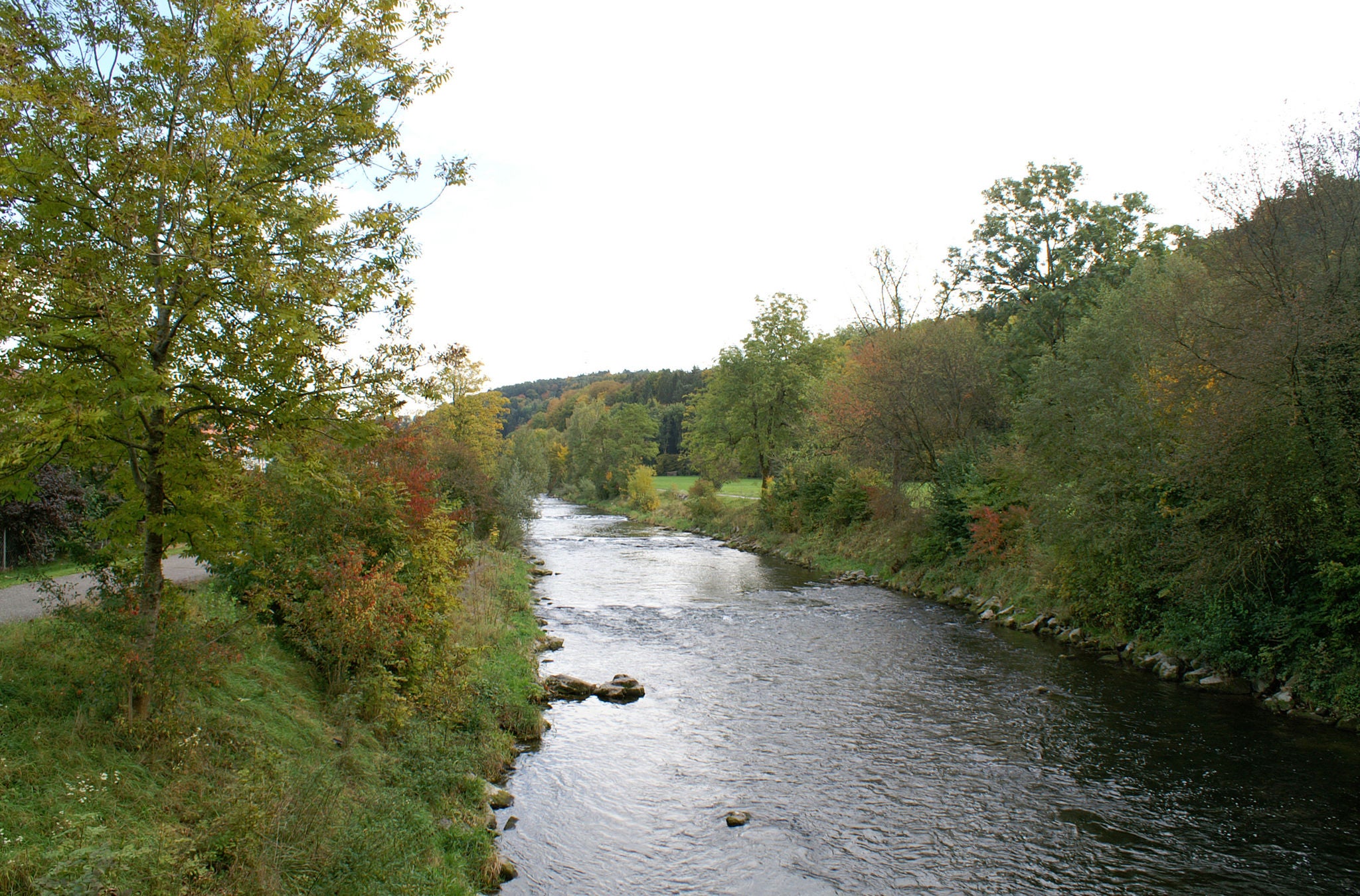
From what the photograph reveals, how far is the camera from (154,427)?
605cm

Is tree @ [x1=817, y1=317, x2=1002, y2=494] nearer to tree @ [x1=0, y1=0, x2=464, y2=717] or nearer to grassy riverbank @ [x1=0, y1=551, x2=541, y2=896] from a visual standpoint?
grassy riverbank @ [x1=0, y1=551, x2=541, y2=896]

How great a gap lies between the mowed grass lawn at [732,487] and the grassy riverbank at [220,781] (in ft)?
137

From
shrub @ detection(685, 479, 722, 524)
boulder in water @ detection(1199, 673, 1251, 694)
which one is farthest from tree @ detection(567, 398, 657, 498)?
boulder in water @ detection(1199, 673, 1251, 694)

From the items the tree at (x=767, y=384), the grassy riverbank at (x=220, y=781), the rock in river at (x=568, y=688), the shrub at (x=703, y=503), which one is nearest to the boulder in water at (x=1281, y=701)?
the rock in river at (x=568, y=688)

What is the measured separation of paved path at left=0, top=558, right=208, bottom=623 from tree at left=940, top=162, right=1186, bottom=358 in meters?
27.5

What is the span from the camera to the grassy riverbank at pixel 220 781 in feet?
16.3

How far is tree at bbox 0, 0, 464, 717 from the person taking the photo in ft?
16.9

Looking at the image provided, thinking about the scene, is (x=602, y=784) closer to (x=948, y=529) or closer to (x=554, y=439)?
(x=948, y=529)

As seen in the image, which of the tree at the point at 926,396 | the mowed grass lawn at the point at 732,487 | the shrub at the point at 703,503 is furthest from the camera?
the mowed grass lawn at the point at 732,487

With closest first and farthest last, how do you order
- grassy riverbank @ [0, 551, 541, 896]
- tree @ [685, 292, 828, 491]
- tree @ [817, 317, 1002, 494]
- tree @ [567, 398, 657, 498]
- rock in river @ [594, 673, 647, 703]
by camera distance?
grassy riverbank @ [0, 551, 541, 896], rock in river @ [594, 673, 647, 703], tree @ [817, 317, 1002, 494], tree @ [685, 292, 828, 491], tree @ [567, 398, 657, 498]

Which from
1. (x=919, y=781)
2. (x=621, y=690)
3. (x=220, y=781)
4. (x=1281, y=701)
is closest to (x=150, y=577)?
(x=220, y=781)

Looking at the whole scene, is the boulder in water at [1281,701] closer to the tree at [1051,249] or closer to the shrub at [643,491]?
the tree at [1051,249]

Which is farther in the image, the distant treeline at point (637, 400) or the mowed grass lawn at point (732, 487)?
the distant treeline at point (637, 400)

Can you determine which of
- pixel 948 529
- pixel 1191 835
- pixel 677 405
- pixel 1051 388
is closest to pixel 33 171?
pixel 1191 835
